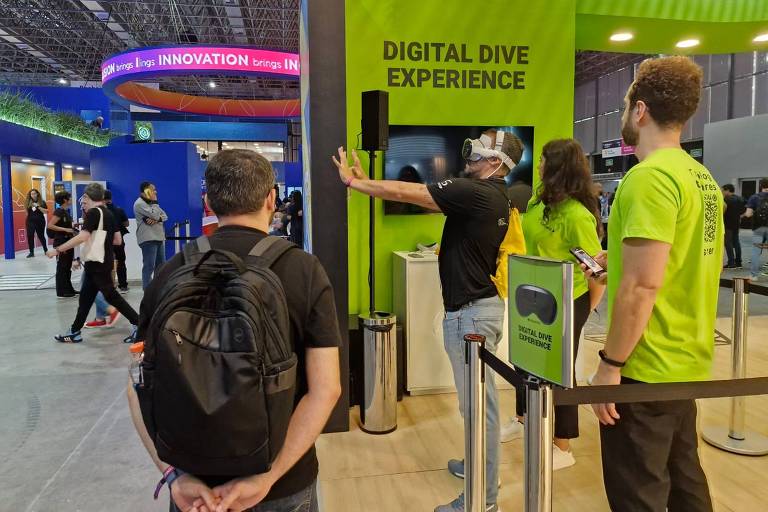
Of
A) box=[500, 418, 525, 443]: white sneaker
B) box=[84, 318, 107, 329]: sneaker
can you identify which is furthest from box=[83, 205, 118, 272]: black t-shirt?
box=[500, 418, 525, 443]: white sneaker

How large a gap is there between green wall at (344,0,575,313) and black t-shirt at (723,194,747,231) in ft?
22.3

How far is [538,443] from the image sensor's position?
4.29 feet

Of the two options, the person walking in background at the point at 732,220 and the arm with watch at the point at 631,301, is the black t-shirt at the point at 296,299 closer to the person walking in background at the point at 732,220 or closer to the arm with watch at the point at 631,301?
the arm with watch at the point at 631,301

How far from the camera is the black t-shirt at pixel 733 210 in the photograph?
9.70 m

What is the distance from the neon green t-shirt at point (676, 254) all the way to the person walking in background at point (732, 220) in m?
9.15

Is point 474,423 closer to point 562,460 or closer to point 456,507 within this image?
point 456,507

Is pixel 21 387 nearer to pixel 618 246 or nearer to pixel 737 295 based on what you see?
pixel 618 246

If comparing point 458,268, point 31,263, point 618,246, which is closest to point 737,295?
point 458,268

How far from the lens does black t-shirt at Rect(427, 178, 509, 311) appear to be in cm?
223

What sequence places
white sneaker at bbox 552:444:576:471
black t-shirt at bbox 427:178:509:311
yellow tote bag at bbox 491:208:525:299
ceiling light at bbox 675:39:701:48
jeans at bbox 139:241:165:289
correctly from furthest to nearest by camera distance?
1. jeans at bbox 139:241:165:289
2. ceiling light at bbox 675:39:701:48
3. white sneaker at bbox 552:444:576:471
4. yellow tote bag at bbox 491:208:525:299
5. black t-shirt at bbox 427:178:509:311

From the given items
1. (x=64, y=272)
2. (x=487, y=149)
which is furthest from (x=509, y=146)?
(x=64, y=272)

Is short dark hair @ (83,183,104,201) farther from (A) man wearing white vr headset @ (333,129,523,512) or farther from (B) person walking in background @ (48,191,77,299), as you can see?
(A) man wearing white vr headset @ (333,129,523,512)

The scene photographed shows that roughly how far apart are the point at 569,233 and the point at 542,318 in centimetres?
140

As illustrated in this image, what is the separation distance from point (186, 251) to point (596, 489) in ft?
7.40
